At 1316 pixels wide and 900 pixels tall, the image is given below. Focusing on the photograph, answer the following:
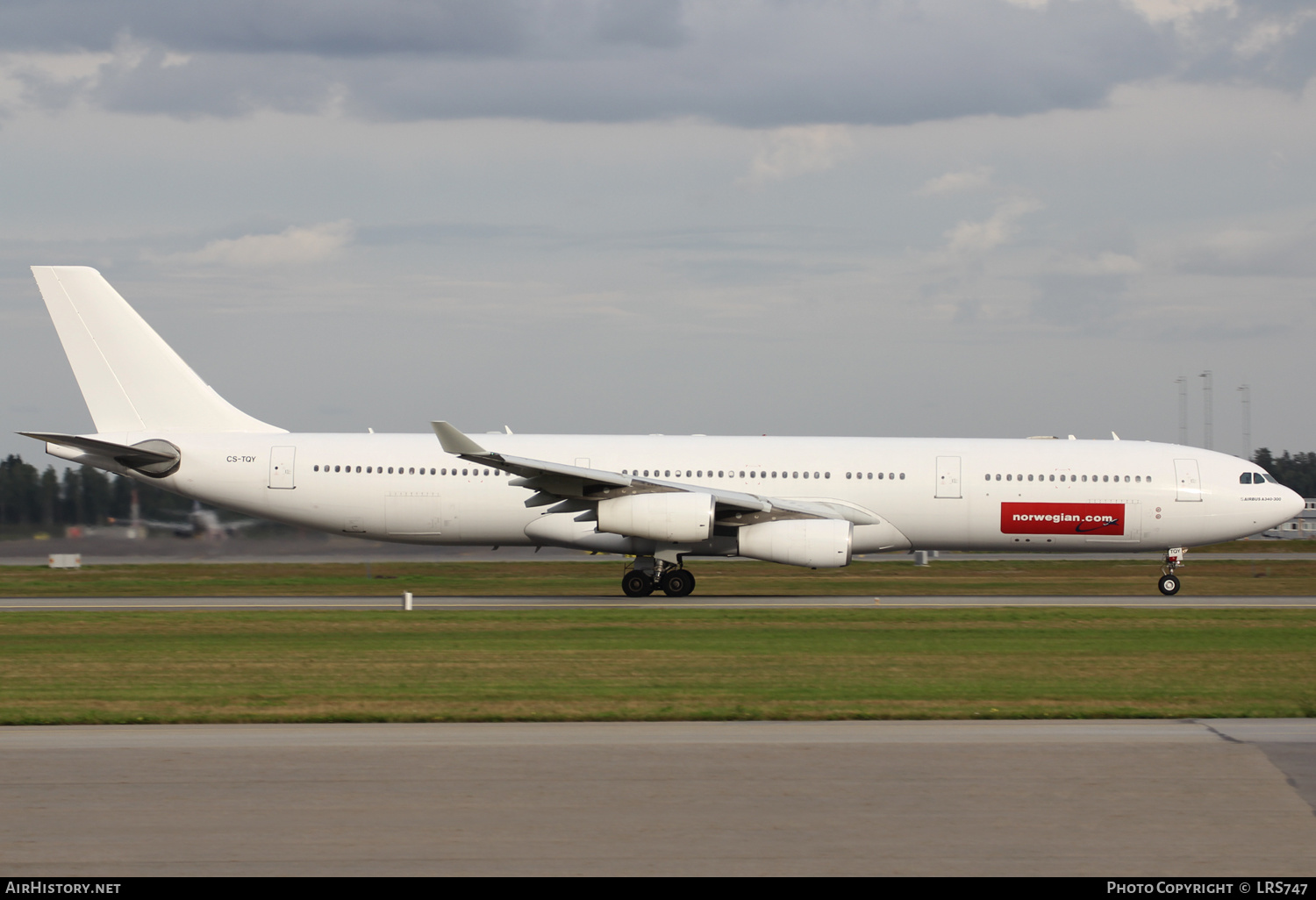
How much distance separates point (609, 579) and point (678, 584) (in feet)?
23.4

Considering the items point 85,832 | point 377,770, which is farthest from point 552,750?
point 85,832

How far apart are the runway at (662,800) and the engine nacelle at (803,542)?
15.5 meters

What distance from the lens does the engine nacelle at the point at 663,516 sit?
2672cm

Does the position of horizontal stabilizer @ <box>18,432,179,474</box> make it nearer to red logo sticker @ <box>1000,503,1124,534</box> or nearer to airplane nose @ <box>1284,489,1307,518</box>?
red logo sticker @ <box>1000,503,1124,534</box>

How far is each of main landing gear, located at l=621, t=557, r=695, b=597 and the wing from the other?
1.58m

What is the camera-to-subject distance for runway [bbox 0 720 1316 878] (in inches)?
267

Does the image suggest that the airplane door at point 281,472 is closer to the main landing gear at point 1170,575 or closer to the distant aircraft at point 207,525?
the distant aircraft at point 207,525

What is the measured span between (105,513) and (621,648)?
2849 cm

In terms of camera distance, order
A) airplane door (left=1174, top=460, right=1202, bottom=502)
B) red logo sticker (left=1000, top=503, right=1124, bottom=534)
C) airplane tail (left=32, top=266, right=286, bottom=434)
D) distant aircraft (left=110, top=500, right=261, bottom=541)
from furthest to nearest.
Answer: distant aircraft (left=110, top=500, right=261, bottom=541)
airplane tail (left=32, top=266, right=286, bottom=434)
airplane door (left=1174, top=460, right=1202, bottom=502)
red logo sticker (left=1000, top=503, right=1124, bottom=534)

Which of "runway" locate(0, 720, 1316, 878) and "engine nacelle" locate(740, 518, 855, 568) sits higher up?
"engine nacelle" locate(740, 518, 855, 568)

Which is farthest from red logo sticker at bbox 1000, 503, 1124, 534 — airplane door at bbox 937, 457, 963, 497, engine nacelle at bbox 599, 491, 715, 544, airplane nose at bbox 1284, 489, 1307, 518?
engine nacelle at bbox 599, 491, 715, 544

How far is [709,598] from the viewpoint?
27.5 meters

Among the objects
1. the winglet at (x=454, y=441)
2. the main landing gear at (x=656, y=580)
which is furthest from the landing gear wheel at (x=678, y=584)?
the winglet at (x=454, y=441)
